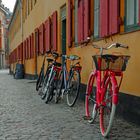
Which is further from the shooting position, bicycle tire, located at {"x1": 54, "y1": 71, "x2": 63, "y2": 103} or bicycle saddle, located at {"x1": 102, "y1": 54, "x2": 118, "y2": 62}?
bicycle tire, located at {"x1": 54, "y1": 71, "x2": 63, "y2": 103}

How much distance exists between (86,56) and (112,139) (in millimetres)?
5331

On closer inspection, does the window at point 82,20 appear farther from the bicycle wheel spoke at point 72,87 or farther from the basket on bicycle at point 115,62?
the basket on bicycle at point 115,62

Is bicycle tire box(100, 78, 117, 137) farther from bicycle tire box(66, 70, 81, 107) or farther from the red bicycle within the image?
bicycle tire box(66, 70, 81, 107)

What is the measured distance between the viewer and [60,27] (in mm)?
15445

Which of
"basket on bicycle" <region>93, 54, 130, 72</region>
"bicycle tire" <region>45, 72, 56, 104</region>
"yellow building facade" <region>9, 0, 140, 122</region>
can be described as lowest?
"bicycle tire" <region>45, 72, 56, 104</region>

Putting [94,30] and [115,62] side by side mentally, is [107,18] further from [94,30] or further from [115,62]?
[115,62]

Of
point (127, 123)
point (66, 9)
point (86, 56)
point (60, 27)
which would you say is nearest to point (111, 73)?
point (127, 123)

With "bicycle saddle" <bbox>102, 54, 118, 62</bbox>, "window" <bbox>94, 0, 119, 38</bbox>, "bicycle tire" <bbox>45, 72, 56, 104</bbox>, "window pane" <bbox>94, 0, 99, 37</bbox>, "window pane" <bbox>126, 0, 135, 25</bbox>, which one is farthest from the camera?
"bicycle tire" <bbox>45, 72, 56, 104</bbox>

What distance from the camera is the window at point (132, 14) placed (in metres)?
7.36

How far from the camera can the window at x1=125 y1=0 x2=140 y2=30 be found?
736 centimetres

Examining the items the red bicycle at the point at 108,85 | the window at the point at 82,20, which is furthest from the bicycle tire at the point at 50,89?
the red bicycle at the point at 108,85

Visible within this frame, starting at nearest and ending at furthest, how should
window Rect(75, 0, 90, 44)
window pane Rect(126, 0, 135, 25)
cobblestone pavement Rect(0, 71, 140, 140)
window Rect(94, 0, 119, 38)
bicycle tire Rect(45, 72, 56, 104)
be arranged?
cobblestone pavement Rect(0, 71, 140, 140) < window pane Rect(126, 0, 135, 25) < window Rect(94, 0, 119, 38) < window Rect(75, 0, 90, 44) < bicycle tire Rect(45, 72, 56, 104)

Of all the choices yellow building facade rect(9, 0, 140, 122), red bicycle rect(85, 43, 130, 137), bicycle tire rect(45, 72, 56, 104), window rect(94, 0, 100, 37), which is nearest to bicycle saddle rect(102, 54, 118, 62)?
red bicycle rect(85, 43, 130, 137)

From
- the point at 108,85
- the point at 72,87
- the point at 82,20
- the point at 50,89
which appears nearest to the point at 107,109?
the point at 108,85
